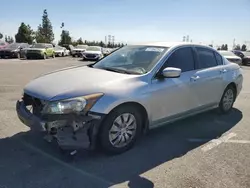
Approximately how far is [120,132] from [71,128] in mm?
729

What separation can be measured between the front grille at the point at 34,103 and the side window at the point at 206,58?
3058 millimetres

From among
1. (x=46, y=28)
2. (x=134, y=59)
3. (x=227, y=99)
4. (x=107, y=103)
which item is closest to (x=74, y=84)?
(x=107, y=103)

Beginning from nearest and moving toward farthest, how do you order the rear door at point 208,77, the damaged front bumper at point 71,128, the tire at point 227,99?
the damaged front bumper at point 71,128 < the rear door at point 208,77 < the tire at point 227,99

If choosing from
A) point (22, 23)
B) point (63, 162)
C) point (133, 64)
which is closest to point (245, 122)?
point (133, 64)

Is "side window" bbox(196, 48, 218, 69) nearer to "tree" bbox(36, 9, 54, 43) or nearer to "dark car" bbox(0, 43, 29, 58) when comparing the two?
"dark car" bbox(0, 43, 29, 58)

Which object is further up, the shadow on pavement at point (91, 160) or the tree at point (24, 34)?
the tree at point (24, 34)

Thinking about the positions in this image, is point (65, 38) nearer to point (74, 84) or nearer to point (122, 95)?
point (74, 84)

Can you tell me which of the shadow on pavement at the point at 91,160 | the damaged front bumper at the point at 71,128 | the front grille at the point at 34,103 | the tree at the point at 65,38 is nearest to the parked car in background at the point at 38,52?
the shadow on pavement at the point at 91,160

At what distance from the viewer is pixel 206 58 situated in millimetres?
6031

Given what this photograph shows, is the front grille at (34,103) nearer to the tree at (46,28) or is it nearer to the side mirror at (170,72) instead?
the side mirror at (170,72)

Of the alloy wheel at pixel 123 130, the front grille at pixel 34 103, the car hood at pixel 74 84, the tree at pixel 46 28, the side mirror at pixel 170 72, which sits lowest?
the alloy wheel at pixel 123 130

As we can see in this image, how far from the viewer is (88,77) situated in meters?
4.55

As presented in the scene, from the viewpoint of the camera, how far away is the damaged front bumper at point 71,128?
3.86 m

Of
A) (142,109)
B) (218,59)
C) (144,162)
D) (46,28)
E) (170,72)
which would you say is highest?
(46,28)
